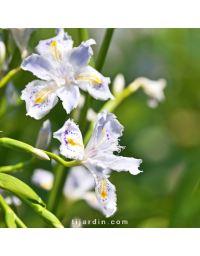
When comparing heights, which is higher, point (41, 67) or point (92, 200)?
point (41, 67)

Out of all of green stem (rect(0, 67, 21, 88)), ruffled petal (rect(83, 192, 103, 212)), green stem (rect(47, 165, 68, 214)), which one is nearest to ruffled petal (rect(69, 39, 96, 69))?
green stem (rect(0, 67, 21, 88))

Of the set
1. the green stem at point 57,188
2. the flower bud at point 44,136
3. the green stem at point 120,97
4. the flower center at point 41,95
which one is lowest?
the green stem at point 57,188

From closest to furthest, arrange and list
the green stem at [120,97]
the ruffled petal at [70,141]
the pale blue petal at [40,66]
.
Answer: the ruffled petal at [70,141]
the pale blue petal at [40,66]
the green stem at [120,97]

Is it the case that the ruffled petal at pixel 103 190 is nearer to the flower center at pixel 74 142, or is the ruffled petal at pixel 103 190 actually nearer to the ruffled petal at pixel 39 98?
the flower center at pixel 74 142

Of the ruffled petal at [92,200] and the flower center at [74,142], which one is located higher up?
the flower center at [74,142]

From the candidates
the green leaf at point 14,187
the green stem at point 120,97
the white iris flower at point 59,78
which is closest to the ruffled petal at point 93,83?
the white iris flower at point 59,78

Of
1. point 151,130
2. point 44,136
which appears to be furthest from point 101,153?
point 151,130

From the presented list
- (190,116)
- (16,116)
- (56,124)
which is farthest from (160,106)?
(16,116)

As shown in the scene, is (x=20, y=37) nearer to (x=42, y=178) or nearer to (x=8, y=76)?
(x=8, y=76)

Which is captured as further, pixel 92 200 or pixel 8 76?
pixel 92 200
